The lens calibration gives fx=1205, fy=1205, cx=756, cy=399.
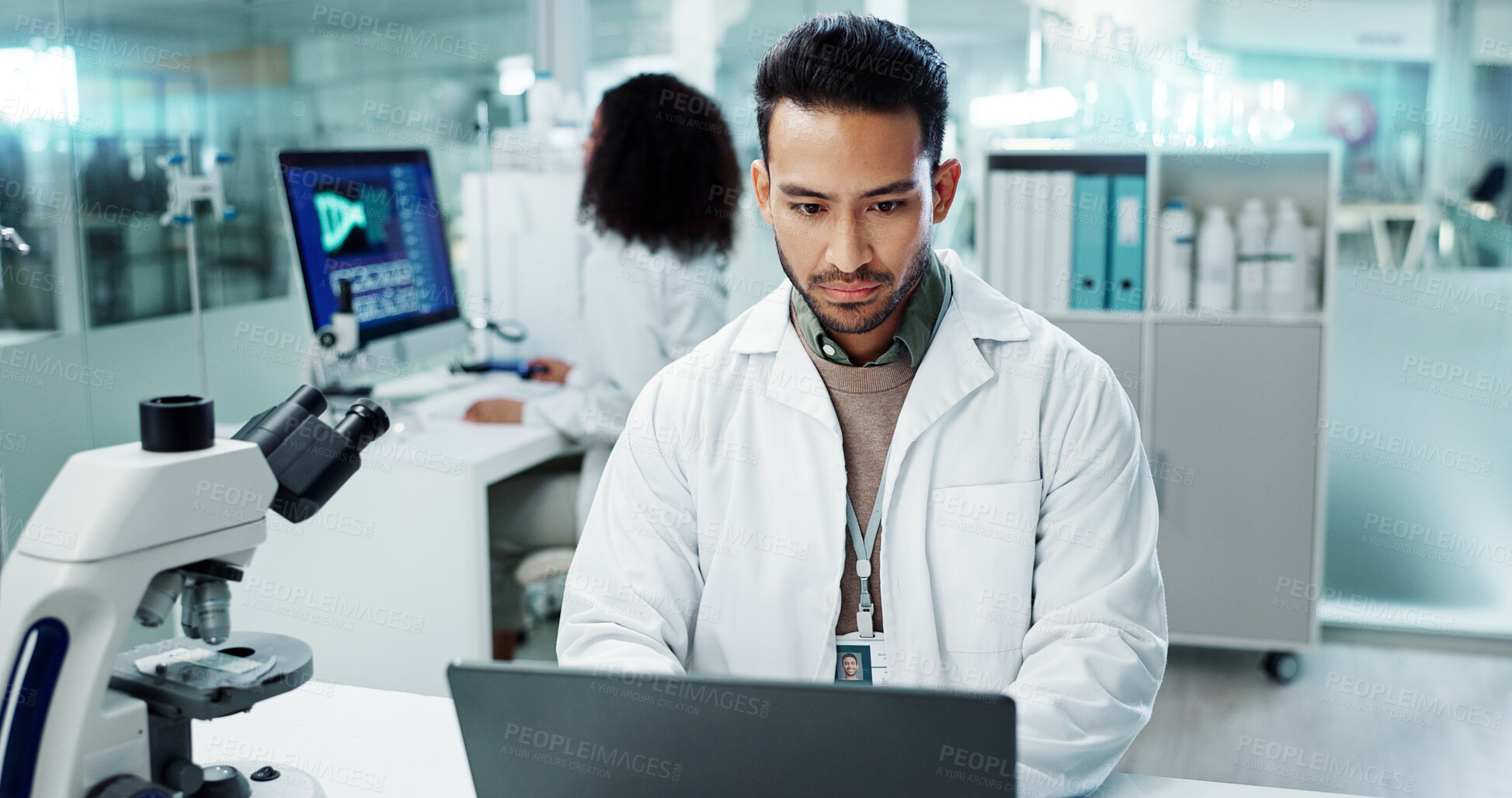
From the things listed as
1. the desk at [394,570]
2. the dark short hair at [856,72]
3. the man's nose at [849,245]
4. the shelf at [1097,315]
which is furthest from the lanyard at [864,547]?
the shelf at [1097,315]

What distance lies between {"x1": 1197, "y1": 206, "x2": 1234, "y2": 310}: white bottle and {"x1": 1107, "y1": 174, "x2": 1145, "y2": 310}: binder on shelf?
0.51 feet

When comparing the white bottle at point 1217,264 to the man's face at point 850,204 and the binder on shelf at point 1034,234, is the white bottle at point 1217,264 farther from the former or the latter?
the man's face at point 850,204

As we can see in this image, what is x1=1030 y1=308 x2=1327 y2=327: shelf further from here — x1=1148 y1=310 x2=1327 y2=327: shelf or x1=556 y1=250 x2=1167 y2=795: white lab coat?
x1=556 y1=250 x2=1167 y2=795: white lab coat

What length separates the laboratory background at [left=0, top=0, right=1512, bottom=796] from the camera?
2365mm

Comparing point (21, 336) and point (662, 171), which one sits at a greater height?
point (662, 171)

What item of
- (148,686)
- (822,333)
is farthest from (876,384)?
(148,686)

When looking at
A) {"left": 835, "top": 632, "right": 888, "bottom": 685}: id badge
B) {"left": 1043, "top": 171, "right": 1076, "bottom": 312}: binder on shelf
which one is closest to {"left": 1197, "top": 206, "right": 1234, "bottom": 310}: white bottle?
{"left": 1043, "top": 171, "right": 1076, "bottom": 312}: binder on shelf

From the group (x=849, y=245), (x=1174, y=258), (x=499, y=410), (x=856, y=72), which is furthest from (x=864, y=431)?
(x=1174, y=258)

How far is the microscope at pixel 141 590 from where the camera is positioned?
0.86 m

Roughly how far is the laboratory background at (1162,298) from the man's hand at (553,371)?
0.31ft

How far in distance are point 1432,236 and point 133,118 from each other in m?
3.11

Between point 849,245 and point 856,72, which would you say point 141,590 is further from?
point 856,72

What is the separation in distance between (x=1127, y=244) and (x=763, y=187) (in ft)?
6.57

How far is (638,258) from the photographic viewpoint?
8.38 ft
